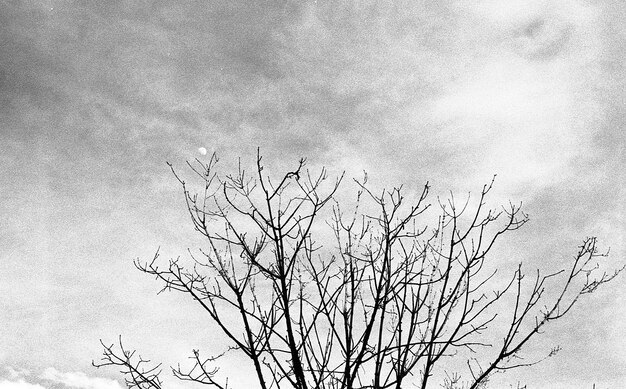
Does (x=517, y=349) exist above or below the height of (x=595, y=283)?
below

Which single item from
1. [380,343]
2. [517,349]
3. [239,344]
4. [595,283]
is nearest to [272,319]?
[239,344]

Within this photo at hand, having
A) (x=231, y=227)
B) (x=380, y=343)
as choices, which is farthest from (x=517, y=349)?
(x=231, y=227)

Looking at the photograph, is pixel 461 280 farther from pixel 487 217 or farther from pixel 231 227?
pixel 231 227

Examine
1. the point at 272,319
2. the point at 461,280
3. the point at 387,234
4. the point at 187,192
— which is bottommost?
the point at 272,319

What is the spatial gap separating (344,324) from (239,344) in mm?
852

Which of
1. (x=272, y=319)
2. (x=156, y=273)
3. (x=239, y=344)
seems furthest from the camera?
(x=156, y=273)

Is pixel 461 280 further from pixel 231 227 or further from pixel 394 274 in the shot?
pixel 231 227

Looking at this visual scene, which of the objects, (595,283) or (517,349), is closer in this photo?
(517,349)

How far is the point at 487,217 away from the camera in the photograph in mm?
4559

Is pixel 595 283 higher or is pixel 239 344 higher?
pixel 595 283

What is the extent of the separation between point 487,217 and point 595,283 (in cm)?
94

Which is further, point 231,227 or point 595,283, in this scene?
point 231,227

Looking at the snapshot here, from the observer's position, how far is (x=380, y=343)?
4.11m

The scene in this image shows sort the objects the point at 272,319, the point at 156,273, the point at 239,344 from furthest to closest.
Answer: the point at 156,273, the point at 272,319, the point at 239,344
